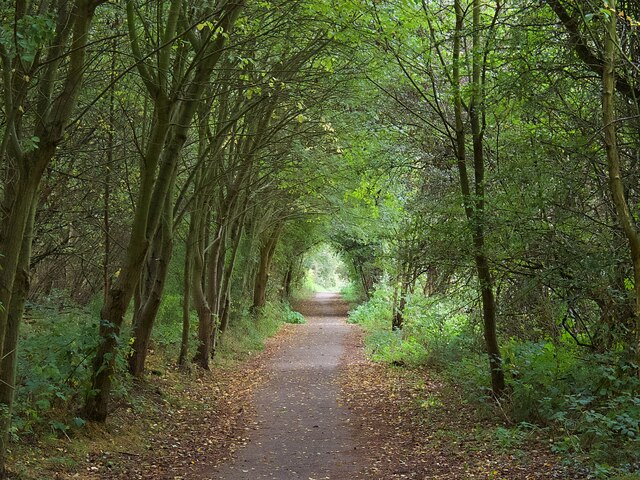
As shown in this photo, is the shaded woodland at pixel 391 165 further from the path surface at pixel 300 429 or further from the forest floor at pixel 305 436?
the path surface at pixel 300 429

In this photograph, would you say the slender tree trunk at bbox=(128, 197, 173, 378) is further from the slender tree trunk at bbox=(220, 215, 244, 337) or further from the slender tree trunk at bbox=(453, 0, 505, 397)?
the slender tree trunk at bbox=(220, 215, 244, 337)

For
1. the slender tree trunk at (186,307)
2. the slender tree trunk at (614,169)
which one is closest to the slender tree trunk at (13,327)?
the slender tree trunk at (614,169)

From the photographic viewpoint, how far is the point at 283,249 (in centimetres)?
3231

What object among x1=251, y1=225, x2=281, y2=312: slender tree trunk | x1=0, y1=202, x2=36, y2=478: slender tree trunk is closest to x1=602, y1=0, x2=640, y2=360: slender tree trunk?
x1=0, y1=202, x2=36, y2=478: slender tree trunk

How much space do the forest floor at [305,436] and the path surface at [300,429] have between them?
2 cm

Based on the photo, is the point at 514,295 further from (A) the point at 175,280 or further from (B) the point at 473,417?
(A) the point at 175,280

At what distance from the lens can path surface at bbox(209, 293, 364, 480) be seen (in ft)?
24.1

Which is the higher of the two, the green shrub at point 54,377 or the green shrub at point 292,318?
the green shrub at point 54,377

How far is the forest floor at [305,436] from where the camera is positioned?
6906 millimetres

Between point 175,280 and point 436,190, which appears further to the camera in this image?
point 175,280

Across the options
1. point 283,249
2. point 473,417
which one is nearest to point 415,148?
point 473,417

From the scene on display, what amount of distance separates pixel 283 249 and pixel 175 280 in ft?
48.6

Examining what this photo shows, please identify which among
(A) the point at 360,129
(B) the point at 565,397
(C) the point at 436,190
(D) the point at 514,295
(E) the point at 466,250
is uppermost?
(A) the point at 360,129

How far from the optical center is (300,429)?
9.77 meters
